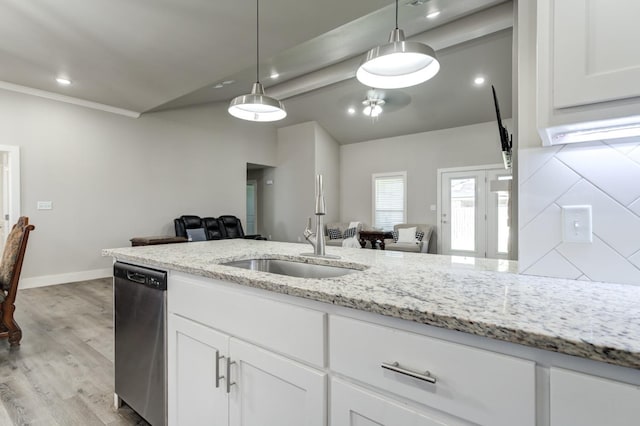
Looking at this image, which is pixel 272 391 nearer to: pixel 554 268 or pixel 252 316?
pixel 252 316

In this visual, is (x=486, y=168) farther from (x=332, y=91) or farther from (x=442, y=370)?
(x=442, y=370)

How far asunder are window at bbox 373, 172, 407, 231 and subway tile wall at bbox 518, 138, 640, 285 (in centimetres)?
624

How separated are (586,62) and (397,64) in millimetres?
915

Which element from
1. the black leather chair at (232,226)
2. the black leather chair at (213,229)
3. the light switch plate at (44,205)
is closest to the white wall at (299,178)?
the black leather chair at (232,226)

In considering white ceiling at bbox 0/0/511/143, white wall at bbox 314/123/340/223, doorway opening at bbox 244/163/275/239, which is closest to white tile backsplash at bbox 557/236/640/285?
white ceiling at bbox 0/0/511/143

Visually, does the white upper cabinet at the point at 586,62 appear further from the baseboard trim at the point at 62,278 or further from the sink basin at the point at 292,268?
the baseboard trim at the point at 62,278

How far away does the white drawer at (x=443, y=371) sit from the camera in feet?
1.94

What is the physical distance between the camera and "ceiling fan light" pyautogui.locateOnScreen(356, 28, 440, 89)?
1.38 metres

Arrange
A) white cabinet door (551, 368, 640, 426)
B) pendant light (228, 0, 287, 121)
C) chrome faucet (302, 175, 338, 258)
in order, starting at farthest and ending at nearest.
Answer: pendant light (228, 0, 287, 121), chrome faucet (302, 175, 338, 258), white cabinet door (551, 368, 640, 426)

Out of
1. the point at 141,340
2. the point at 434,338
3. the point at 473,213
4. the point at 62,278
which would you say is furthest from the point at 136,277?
the point at 473,213

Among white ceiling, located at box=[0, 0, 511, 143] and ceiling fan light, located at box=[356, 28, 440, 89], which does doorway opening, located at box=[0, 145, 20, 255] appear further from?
ceiling fan light, located at box=[356, 28, 440, 89]

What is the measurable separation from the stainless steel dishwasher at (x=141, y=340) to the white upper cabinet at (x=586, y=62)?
5.19 ft

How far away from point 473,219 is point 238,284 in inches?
252

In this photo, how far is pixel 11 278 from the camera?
2.51m
